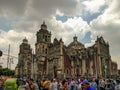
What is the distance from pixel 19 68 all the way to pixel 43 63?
1054 inches

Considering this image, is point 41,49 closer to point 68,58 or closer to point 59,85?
point 68,58

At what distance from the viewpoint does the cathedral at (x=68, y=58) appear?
7712 centimetres

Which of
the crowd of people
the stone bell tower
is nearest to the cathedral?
the stone bell tower

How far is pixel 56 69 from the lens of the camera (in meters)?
82.5

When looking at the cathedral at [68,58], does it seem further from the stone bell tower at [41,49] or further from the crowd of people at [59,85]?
the crowd of people at [59,85]

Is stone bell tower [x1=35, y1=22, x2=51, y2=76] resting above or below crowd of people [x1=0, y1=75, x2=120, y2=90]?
above

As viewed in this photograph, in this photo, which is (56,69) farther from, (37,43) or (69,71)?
(37,43)

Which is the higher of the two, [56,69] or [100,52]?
[100,52]

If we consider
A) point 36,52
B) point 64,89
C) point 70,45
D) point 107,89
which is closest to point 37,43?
point 36,52

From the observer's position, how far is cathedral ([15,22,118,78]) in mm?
77125

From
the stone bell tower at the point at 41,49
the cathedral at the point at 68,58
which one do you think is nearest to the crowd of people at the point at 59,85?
the cathedral at the point at 68,58

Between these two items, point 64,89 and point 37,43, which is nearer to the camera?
point 64,89

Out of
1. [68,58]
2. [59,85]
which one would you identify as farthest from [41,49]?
[59,85]

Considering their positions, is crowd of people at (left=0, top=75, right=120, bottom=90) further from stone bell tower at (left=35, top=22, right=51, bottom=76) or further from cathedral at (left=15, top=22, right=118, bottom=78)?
stone bell tower at (left=35, top=22, right=51, bottom=76)
